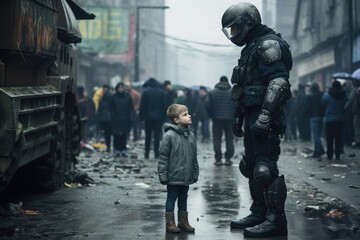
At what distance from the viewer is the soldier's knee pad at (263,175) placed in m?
6.96

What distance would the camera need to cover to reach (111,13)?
114 feet

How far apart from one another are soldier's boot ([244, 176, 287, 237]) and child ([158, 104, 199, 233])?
724 millimetres

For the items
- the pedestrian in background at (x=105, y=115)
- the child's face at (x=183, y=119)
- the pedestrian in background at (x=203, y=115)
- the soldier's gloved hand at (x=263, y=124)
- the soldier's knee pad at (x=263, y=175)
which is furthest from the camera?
the pedestrian in background at (x=203, y=115)

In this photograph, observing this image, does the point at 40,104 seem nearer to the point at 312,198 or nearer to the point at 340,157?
the point at 312,198

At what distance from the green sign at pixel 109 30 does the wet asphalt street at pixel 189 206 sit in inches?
812

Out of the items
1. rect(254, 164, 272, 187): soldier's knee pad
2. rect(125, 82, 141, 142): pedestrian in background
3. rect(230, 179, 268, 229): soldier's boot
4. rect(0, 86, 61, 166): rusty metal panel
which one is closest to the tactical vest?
rect(254, 164, 272, 187): soldier's knee pad

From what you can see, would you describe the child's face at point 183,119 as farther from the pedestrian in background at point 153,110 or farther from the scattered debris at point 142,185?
the pedestrian in background at point 153,110

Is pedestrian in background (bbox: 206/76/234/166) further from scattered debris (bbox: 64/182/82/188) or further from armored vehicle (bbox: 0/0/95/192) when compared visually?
scattered debris (bbox: 64/182/82/188)

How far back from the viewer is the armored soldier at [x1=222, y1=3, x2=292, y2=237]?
6914mm

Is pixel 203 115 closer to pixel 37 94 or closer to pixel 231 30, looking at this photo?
pixel 37 94

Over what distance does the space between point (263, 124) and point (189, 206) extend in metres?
2.59

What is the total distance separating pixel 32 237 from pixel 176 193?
1.45 metres

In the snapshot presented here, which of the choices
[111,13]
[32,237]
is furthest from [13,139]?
[111,13]

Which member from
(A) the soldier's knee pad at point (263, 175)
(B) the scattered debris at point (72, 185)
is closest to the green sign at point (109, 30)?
(B) the scattered debris at point (72, 185)
